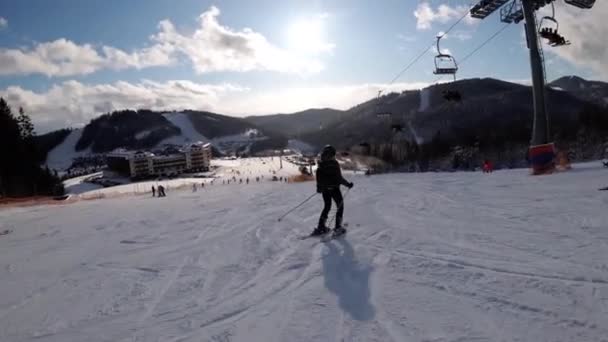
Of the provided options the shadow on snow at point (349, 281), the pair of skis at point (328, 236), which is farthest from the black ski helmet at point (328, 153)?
the shadow on snow at point (349, 281)

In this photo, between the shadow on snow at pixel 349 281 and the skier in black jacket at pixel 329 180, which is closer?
the shadow on snow at pixel 349 281

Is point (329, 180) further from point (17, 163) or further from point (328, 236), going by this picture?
point (17, 163)

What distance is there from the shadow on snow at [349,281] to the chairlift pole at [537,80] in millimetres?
15730

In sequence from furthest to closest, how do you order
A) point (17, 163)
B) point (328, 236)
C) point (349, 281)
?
point (17, 163)
point (328, 236)
point (349, 281)

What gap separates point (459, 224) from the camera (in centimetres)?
719

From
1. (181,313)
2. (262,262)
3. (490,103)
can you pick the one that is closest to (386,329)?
(181,313)

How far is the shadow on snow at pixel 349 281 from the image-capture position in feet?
12.6

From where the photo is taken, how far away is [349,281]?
4668 millimetres

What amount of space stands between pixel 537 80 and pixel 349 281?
17.6 m

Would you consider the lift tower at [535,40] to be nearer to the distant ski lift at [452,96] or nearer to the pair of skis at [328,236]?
the distant ski lift at [452,96]

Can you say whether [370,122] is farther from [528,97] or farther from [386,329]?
[386,329]

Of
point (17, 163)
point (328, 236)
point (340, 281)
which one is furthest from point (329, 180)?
point (17, 163)

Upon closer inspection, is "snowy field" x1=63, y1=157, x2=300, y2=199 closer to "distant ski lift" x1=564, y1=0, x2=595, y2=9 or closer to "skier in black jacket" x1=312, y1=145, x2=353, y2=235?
"distant ski lift" x1=564, y1=0, x2=595, y2=9

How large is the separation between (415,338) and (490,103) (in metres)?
163
